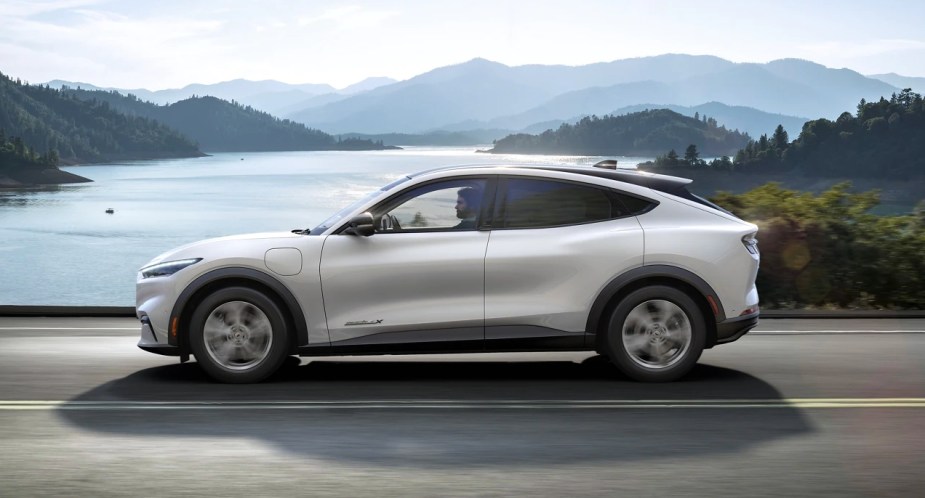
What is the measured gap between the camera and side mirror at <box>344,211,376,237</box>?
699 centimetres

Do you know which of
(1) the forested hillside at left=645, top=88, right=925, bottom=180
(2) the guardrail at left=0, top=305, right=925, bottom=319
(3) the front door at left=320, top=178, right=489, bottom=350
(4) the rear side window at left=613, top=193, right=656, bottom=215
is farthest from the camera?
(1) the forested hillside at left=645, top=88, right=925, bottom=180

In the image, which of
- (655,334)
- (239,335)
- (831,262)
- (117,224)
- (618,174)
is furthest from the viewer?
(117,224)

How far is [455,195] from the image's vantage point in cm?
727

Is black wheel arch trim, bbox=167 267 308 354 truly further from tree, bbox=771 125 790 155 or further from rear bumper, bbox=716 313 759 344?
tree, bbox=771 125 790 155

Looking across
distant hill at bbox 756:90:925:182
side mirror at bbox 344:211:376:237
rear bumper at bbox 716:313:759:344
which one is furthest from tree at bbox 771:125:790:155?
side mirror at bbox 344:211:376:237

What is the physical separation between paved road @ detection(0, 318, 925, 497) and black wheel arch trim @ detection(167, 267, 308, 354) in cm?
35

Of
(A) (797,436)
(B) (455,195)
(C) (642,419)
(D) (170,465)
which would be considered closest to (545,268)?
(B) (455,195)

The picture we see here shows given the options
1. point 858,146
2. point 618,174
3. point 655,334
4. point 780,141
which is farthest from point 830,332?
point 858,146

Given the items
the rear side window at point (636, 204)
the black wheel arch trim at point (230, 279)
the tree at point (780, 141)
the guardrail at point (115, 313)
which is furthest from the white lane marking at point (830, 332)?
the tree at point (780, 141)

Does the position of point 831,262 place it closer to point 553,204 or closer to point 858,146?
point 553,204

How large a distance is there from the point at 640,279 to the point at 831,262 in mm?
7834

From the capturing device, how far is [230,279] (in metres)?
7.11

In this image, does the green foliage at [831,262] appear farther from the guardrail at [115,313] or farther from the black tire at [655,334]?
the black tire at [655,334]

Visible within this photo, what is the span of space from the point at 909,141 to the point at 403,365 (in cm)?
15162
